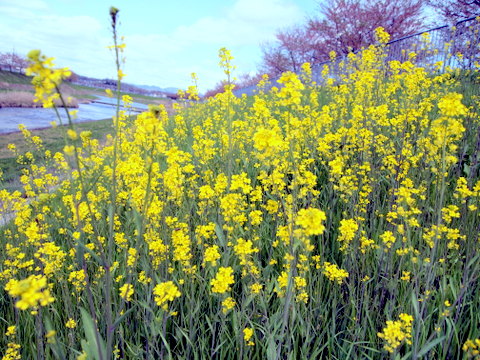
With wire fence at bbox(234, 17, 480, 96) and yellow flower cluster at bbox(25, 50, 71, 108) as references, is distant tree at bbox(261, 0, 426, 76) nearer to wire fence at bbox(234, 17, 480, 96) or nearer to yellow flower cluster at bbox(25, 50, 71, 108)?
wire fence at bbox(234, 17, 480, 96)

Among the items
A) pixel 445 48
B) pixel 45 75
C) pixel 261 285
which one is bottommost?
pixel 261 285

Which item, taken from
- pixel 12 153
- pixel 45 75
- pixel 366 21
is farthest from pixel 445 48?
pixel 366 21

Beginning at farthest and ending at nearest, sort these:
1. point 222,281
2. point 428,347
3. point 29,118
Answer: point 29,118 → point 222,281 → point 428,347

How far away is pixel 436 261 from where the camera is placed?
235 cm

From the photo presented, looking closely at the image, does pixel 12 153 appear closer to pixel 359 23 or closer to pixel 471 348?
pixel 471 348

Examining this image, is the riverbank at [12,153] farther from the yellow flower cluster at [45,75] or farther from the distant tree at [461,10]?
the distant tree at [461,10]

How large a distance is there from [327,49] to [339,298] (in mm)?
31413

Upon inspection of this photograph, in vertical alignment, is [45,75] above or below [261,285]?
A: above

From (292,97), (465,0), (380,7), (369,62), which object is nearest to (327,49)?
(380,7)

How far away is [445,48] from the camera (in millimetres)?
7469

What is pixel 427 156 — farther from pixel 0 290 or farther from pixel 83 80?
pixel 83 80

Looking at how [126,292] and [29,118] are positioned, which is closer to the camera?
[126,292]

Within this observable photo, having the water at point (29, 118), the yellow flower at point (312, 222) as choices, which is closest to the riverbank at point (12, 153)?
the water at point (29, 118)

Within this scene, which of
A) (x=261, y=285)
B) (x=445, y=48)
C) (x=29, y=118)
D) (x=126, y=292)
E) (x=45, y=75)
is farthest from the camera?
(x=29, y=118)
